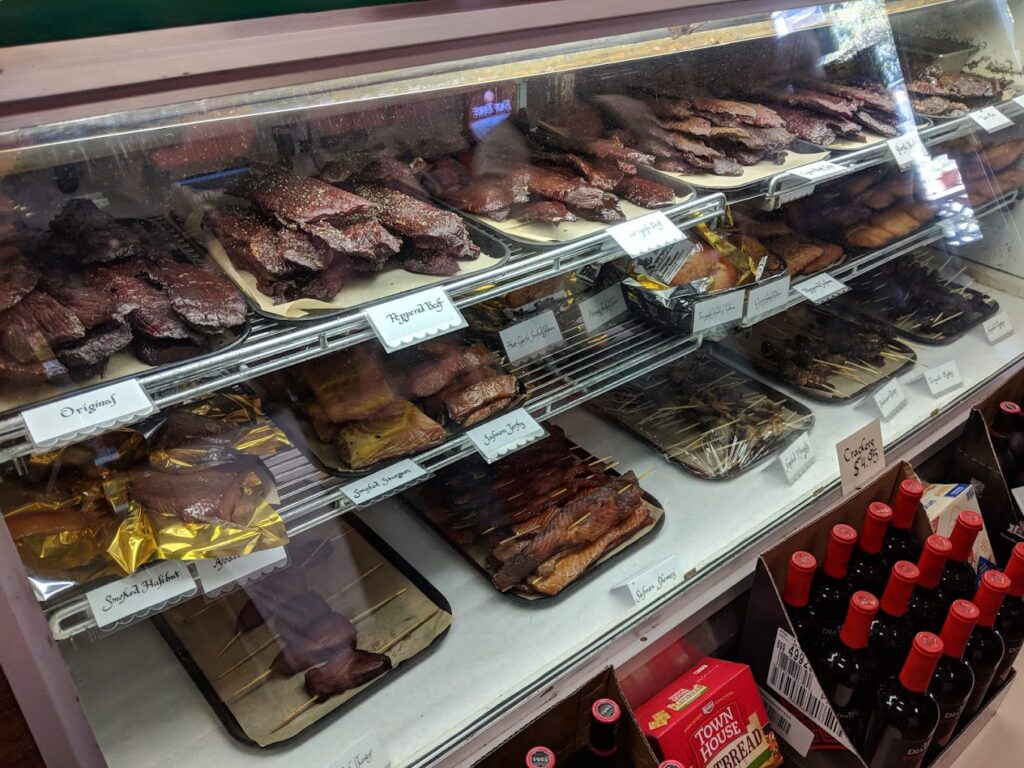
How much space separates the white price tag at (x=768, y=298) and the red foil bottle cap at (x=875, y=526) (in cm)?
66

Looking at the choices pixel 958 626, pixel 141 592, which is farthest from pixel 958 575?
pixel 141 592

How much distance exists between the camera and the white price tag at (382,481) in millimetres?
1517

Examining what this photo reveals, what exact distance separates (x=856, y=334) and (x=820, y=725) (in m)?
1.47

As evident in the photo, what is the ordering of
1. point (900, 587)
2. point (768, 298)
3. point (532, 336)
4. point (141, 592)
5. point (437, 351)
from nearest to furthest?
A: point (141, 592) → point (900, 587) → point (437, 351) → point (532, 336) → point (768, 298)

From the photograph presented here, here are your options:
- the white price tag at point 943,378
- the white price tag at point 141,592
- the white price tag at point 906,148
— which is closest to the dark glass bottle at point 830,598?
the white price tag at point 943,378

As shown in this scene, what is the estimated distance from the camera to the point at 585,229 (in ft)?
5.71

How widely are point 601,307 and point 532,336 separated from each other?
0.28 m

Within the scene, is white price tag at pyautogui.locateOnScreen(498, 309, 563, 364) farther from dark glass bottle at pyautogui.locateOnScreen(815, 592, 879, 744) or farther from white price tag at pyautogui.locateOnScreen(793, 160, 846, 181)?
dark glass bottle at pyautogui.locateOnScreen(815, 592, 879, 744)

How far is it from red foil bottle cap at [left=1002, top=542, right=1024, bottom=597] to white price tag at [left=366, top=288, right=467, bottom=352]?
1386mm

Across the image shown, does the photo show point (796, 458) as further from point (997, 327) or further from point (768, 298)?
point (997, 327)

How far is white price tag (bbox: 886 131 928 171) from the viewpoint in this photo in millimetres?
2258

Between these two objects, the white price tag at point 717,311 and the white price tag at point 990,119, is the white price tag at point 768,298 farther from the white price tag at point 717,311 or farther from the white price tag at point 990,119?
the white price tag at point 990,119

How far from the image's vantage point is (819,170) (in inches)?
80.7

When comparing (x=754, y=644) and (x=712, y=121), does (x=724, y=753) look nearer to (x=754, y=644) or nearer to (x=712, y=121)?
(x=754, y=644)
